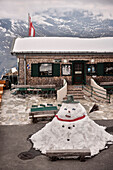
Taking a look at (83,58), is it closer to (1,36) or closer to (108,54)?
(108,54)

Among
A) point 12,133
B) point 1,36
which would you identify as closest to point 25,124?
point 12,133

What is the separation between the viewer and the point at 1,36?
596 feet

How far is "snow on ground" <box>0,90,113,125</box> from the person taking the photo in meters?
11.6

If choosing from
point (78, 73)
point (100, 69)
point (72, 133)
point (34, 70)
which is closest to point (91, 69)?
point (100, 69)

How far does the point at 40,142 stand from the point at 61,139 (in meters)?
0.99

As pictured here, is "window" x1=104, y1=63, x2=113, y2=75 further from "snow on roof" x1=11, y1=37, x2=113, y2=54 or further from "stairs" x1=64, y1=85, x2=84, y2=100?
"stairs" x1=64, y1=85, x2=84, y2=100

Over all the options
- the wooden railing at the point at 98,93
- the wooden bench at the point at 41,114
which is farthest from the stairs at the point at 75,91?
the wooden bench at the point at 41,114

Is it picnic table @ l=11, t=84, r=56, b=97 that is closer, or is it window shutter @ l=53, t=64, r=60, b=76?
picnic table @ l=11, t=84, r=56, b=97

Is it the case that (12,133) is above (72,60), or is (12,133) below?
below

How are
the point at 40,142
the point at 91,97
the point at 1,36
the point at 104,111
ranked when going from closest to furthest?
the point at 40,142
the point at 104,111
the point at 91,97
the point at 1,36

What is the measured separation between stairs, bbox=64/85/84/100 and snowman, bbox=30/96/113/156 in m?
7.61

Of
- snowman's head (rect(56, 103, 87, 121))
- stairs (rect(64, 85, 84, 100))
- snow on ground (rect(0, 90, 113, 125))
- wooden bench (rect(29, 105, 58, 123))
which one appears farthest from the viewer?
stairs (rect(64, 85, 84, 100))

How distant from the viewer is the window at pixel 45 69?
17.6m

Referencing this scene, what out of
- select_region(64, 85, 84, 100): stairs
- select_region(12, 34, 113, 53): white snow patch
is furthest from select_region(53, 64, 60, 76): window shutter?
select_region(64, 85, 84, 100): stairs
